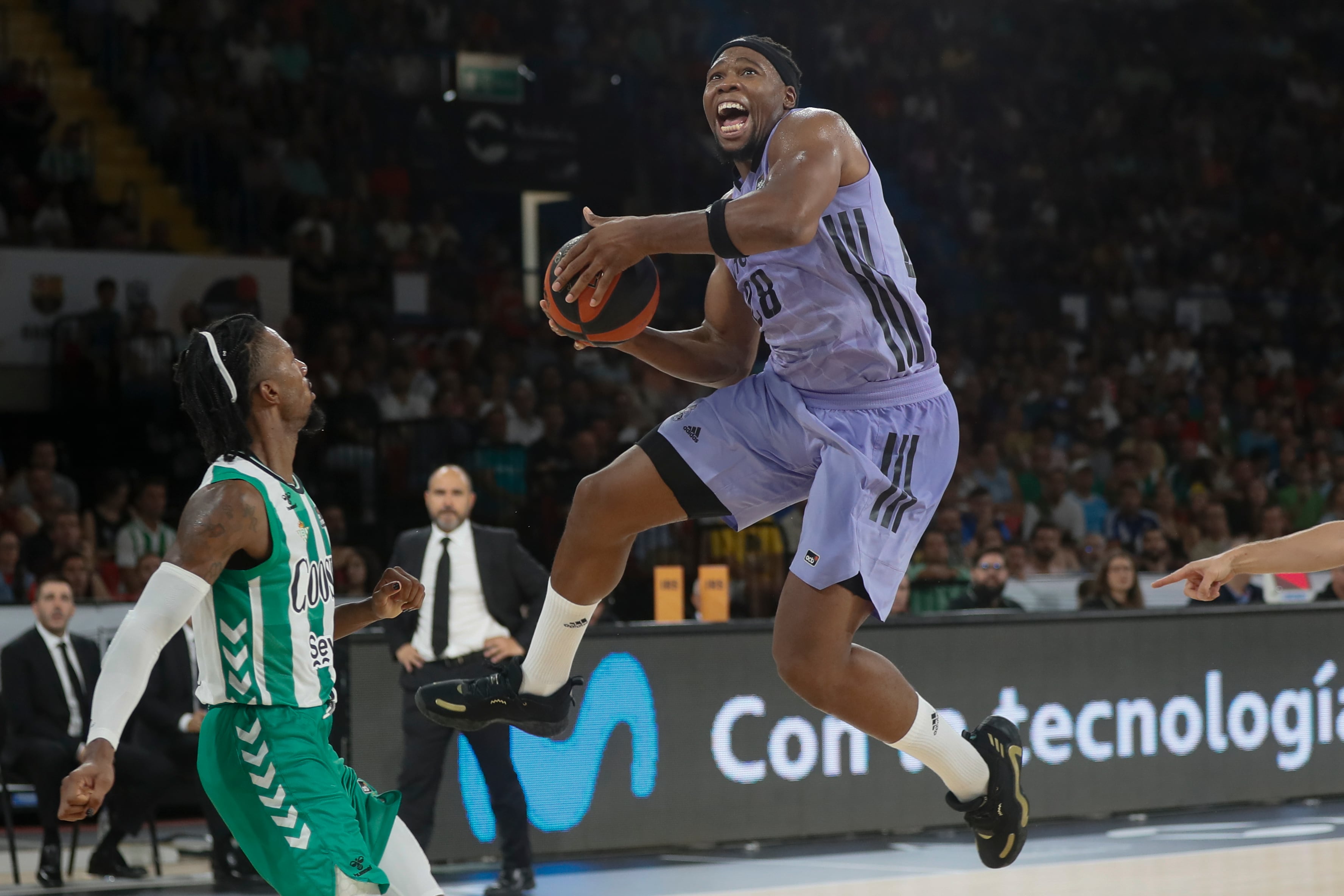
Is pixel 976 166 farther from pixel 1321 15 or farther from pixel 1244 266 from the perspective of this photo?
pixel 1321 15

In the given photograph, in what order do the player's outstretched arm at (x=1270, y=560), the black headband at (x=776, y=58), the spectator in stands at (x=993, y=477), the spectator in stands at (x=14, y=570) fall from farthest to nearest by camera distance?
the spectator in stands at (x=993, y=477) → the spectator in stands at (x=14, y=570) → the black headband at (x=776, y=58) → the player's outstretched arm at (x=1270, y=560)

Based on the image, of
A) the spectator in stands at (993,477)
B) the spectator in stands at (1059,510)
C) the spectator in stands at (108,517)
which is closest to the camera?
the spectator in stands at (108,517)

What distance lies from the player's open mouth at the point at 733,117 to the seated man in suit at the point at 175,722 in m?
4.69

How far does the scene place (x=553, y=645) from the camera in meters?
4.18

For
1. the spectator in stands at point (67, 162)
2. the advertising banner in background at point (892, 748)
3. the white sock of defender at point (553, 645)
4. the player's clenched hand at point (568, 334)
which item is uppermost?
the spectator in stands at point (67, 162)

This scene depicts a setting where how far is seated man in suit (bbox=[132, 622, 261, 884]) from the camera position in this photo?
7.87 m

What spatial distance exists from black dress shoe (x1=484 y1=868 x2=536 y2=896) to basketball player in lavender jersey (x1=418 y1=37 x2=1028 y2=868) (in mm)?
3257

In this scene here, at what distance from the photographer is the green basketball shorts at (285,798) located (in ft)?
10.8

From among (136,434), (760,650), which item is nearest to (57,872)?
(760,650)

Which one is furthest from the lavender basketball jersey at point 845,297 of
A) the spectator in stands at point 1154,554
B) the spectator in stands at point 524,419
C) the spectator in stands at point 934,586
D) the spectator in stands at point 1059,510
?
the spectator in stands at point 1059,510

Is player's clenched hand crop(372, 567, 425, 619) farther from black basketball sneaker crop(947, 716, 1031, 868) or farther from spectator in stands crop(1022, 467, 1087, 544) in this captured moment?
spectator in stands crop(1022, 467, 1087, 544)

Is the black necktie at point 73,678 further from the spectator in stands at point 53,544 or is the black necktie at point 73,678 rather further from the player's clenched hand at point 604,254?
the player's clenched hand at point 604,254

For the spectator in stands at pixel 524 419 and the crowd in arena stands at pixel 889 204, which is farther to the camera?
the spectator in stands at pixel 524 419

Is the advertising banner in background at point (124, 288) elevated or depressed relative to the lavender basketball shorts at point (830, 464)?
elevated
